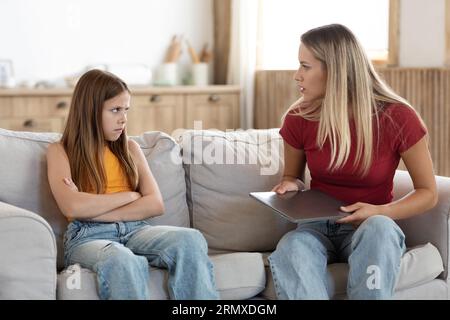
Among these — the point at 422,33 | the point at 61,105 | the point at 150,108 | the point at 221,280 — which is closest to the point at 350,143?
the point at 221,280

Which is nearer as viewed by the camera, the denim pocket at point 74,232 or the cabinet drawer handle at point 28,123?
the denim pocket at point 74,232

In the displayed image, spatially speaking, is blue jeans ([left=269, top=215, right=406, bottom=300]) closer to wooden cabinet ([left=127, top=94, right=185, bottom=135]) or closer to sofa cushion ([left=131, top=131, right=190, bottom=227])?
sofa cushion ([left=131, top=131, right=190, bottom=227])

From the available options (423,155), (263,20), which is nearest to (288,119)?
(423,155)

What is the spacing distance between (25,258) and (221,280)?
54 centimetres

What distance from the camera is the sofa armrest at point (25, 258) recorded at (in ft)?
6.28

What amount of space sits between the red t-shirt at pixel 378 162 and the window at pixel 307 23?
5.87 ft

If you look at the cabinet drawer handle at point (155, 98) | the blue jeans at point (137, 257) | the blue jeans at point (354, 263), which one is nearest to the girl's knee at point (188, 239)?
the blue jeans at point (137, 257)

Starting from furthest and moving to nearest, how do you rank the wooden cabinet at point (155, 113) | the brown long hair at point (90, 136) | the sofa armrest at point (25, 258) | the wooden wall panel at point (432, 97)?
the wooden cabinet at point (155, 113)
the wooden wall panel at point (432, 97)
the brown long hair at point (90, 136)
the sofa armrest at point (25, 258)

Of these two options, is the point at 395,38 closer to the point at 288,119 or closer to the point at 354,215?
the point at 288,119

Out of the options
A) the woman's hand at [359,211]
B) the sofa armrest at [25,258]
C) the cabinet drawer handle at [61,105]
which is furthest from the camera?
the cabinet drawer handle at [61,105]

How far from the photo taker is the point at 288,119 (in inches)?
98.0

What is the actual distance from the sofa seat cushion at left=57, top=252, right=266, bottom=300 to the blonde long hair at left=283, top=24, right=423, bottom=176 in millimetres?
422

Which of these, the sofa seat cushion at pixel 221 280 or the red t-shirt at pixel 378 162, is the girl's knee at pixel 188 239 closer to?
the sofa seat cushion at pixel 221 280
